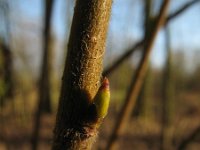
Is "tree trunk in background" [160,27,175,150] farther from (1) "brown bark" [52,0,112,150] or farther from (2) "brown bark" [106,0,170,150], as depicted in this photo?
(1) "brown bark" [52,0,112,150]

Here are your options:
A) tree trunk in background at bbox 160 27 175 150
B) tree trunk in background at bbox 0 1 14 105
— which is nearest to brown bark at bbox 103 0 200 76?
tree trunk in background at bbox 0 1 14 105

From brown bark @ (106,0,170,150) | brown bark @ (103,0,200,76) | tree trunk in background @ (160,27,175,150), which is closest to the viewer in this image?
brown bark @ (106,0,170,150)

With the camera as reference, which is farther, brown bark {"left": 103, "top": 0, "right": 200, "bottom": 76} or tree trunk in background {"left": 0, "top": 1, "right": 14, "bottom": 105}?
tree trunk in background {"left": 0, "top": 1, "right": 14, "bottom": 105}

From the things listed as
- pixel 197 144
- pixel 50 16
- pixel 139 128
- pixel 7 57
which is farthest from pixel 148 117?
pixel 50 16

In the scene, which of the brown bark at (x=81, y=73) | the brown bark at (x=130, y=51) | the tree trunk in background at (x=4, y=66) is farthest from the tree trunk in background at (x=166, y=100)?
the brown bark at (x=81, y=73)

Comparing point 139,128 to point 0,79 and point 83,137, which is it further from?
point 83,137

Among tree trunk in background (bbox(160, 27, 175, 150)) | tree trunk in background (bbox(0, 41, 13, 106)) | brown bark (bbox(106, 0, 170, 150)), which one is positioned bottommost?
tree trunk in background (bbox(160, 27, 175, 150))

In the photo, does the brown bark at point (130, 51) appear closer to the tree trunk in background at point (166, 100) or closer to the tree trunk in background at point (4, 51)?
the tree trunk in background at point (4, 51)

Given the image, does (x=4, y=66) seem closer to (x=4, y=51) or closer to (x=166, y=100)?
(x=4, y=51)
